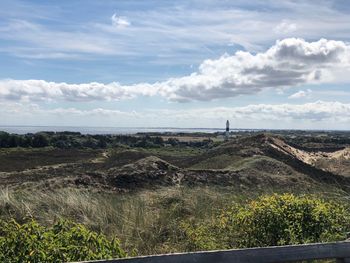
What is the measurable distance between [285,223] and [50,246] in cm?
382

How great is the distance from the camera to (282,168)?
24.5 meters

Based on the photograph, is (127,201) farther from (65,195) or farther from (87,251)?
(87,251)

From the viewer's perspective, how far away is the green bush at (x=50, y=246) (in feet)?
16.5

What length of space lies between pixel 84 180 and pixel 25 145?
5085cm

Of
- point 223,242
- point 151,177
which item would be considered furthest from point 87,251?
point 151,177

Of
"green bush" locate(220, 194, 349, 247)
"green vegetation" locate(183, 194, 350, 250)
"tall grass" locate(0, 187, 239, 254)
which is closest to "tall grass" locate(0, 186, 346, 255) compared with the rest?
"tall grass" locate(0, 187, 239, 254)

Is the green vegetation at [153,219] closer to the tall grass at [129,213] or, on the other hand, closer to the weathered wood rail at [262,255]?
the tall grass at [129,213]

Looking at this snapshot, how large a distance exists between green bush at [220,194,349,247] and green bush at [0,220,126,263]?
2.81 metres

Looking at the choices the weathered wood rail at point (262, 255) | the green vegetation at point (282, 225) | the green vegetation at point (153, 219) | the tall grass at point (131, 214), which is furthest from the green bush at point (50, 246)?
the tall grass at point (131, 214)

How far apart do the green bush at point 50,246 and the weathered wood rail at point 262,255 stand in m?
0.92

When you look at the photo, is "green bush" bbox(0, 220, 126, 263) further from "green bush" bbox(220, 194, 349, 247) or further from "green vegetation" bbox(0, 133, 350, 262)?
"green bush" bbox(220, 194, 349, 247)

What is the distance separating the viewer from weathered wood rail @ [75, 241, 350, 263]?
4.62m

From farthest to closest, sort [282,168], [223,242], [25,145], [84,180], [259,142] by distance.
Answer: [25,145] → [259,142] → [282,168] → [84,180] → [223,242]

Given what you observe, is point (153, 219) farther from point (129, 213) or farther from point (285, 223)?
point (285, 223)
